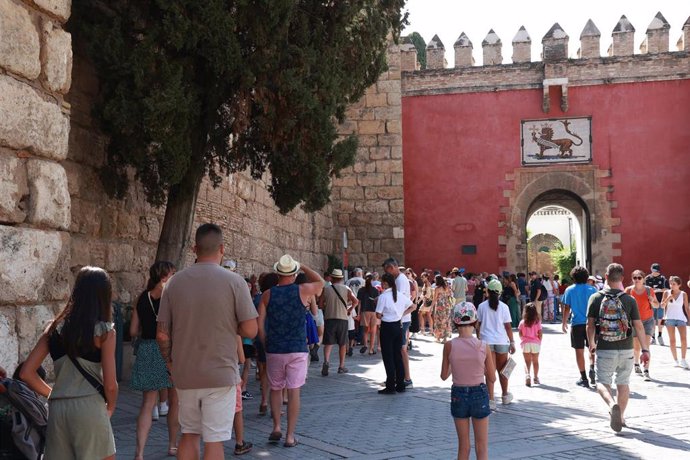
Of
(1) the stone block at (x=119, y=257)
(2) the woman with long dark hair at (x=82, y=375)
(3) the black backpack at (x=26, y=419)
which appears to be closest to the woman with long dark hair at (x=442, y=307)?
(1) the stone block at (x=119, y=257)

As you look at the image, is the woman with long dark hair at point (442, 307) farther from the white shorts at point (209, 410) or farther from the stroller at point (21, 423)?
the stroller at point (21, 423)

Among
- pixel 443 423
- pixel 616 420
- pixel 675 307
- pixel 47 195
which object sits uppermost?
pixel 47 195

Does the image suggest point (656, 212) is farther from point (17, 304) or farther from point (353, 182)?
point (17, 304)

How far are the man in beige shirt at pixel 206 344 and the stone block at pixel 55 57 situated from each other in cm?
137

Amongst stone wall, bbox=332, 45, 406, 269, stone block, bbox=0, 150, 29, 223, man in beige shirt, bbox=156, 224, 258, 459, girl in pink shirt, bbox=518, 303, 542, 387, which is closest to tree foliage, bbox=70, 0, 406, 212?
girl in pink shirt, bbox=518, 303, 542, 387

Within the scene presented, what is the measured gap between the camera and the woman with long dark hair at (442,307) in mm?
13969

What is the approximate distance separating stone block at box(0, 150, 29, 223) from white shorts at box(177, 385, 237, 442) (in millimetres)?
1244

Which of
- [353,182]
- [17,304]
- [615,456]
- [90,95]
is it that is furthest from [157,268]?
[353,182]

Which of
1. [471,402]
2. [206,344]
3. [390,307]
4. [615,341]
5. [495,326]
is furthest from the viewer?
[390,307]

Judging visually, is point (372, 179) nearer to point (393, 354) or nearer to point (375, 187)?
point (375, 187)

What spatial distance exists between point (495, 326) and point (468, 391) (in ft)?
9.75

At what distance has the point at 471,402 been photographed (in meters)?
4.60

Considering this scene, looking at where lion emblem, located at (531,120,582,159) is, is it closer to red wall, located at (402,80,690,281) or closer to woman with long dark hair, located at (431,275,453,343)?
red wall, located at (402,80,690,281)

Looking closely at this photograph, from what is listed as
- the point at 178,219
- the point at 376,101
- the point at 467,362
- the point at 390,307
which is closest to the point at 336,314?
the point at 390,307
